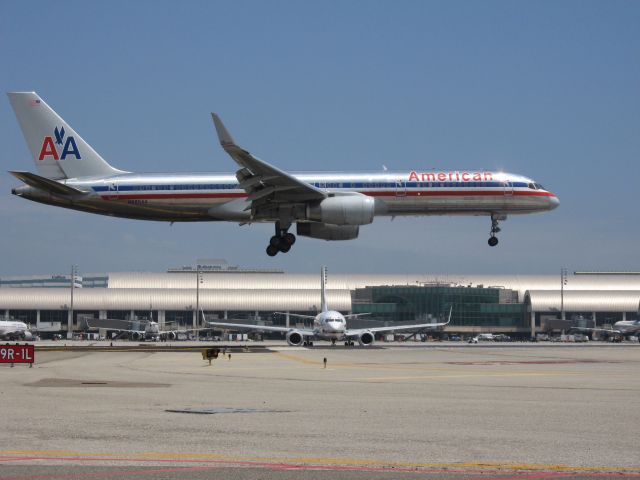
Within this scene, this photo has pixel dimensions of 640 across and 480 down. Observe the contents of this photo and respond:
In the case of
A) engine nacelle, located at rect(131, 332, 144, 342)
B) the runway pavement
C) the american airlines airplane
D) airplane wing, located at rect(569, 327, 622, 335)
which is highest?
the american airlines airplane

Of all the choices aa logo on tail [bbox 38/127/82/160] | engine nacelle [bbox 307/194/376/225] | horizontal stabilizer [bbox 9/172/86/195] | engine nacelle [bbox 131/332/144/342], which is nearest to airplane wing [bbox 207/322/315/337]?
engine nacelle [bbox 131/332/144/342]

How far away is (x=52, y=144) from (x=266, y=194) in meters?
15.2

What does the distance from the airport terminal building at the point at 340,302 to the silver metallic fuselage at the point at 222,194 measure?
104 meters

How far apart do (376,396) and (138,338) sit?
11244 cm

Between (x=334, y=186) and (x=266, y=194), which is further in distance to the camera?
(x=334, y=186)

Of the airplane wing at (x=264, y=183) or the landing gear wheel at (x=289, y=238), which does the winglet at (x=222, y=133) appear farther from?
the landing gear wheel at (x=289, y=238)

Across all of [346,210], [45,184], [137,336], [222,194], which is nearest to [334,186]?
[346,210]

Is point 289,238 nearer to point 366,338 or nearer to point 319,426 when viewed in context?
point 366,338

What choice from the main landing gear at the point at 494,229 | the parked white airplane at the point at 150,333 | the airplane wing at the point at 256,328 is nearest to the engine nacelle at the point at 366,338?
the airplane wing at the point at 256,328

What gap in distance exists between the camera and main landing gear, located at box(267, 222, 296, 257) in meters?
58.3

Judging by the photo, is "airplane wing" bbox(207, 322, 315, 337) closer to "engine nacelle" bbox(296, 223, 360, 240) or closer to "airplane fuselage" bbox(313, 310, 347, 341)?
"airplane fuselage" bbox(313, 310, 347, 341)

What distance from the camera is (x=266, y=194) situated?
5591 cm

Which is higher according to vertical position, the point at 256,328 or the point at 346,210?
the point at 346,210

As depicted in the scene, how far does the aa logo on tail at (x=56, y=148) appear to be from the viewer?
200 feet
